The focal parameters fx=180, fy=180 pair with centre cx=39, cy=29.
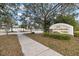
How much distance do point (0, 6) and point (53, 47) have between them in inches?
70.7

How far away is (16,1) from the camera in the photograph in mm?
4727

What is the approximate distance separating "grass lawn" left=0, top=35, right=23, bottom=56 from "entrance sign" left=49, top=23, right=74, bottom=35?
3.42ft

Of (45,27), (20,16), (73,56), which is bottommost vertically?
(73,56)

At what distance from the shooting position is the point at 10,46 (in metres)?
4.77

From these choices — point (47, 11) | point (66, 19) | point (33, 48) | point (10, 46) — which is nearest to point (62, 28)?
point (66, 19)

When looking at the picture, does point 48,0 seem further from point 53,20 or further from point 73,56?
point 73,56

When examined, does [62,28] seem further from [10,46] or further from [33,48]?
[10,46]

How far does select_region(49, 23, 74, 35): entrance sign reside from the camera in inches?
191

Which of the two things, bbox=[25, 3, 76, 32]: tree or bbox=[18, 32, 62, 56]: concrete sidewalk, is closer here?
bbox=[18, 32, 62, 56]: concrete sidewalk

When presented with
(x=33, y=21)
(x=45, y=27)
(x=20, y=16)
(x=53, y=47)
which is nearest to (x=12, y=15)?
(x=20, y=16)

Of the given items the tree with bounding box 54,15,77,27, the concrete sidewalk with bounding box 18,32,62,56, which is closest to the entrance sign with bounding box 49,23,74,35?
the tree with bounding box 54,15,77,27

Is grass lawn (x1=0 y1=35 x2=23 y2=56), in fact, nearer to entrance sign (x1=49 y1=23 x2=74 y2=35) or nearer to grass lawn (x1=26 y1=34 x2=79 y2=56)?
grass lawn (x1=26 y1=34 x2=79 y2=56)

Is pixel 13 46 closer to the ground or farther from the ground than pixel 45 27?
closer to the ground

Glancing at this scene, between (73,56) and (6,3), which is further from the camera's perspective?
(6,3)
